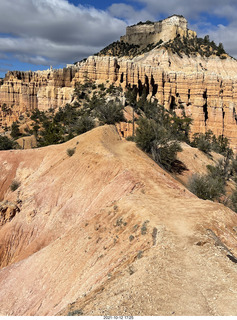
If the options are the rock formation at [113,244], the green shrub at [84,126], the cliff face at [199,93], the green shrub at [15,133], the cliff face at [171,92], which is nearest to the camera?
the rock formation at [113,244]

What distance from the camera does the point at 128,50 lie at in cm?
9375

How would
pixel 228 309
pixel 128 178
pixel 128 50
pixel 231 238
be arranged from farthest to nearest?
pixel 128 50, pixel 128 178, pixel 231 238, pixel 228 309

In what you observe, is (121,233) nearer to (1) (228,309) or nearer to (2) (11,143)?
(1) (228,309)

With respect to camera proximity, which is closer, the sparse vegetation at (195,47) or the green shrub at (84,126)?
the green shrub at (84,126)

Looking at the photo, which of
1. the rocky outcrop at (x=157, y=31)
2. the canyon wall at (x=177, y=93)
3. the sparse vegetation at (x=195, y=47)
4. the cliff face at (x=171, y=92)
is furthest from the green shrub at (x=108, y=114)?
the rocky outcrop at (x=157, y=31)

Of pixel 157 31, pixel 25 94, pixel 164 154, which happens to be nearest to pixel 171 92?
pixel 157 31

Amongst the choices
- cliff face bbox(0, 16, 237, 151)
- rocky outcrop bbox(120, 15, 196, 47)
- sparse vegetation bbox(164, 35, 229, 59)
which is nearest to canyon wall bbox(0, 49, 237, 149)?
cliff face bbox(0, 16, 237, 151)

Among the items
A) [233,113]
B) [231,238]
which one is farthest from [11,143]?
[233,113]

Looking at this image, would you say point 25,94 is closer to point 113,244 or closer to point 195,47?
point 195,47

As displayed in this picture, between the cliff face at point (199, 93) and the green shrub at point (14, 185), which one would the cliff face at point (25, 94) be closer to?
the cliff face at point (199, 93)

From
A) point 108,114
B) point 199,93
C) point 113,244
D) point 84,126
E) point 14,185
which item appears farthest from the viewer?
point 199,93

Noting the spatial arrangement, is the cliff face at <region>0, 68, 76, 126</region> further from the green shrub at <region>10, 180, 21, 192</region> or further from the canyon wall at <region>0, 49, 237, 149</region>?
the green shrub at <region>10, 180, 21, 192</region>

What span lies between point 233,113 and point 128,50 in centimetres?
4822

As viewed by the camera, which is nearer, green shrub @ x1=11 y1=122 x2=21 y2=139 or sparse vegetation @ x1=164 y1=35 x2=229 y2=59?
green shrub @ x1=11 y1=122 x2=21 y2=139
